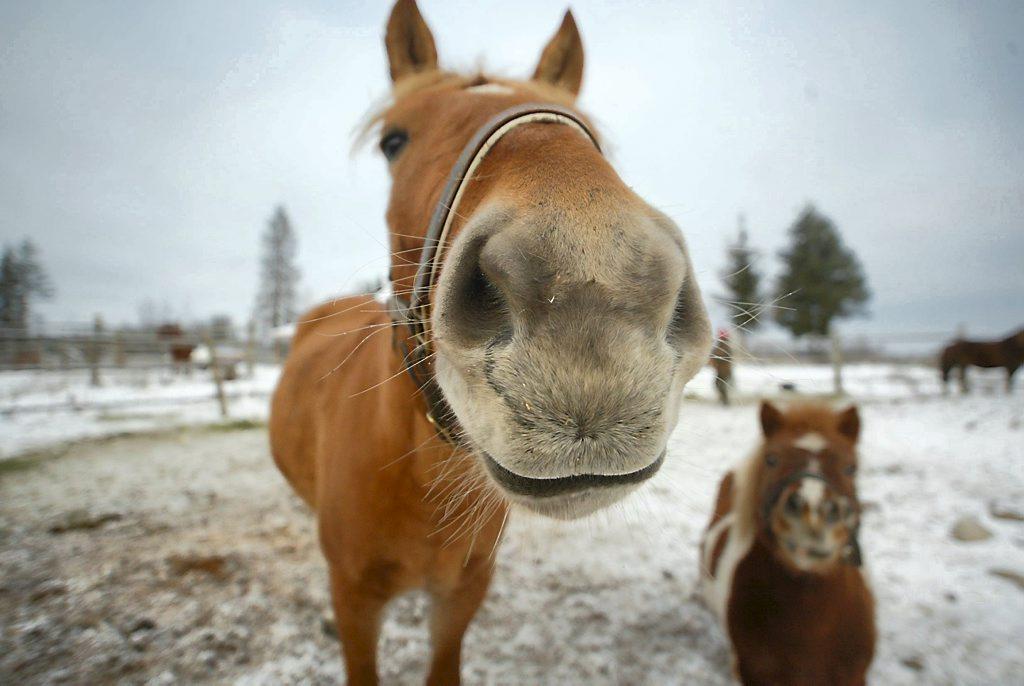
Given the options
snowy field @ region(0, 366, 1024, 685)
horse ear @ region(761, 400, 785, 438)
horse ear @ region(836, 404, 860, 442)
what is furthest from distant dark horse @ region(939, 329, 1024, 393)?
horse ear @ region(761, 400, 785, 438)

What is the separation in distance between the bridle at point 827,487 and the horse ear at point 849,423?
1.74 feet

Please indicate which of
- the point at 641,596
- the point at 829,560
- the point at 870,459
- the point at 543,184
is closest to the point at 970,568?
the point at 829,560

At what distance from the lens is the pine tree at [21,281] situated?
86.5 feet

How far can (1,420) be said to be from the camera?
7402 millimetres

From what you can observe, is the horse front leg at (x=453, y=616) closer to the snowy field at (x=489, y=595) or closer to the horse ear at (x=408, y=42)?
the snowy field at (x=489, y=595)

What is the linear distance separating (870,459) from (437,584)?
6829 mm

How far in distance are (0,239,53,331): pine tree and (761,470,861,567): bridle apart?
35.2 metres

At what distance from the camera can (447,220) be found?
3.52 ft

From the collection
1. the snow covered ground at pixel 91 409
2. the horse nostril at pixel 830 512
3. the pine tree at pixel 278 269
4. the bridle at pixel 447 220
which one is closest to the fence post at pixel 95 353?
the snow covered ground at pixel 91 409

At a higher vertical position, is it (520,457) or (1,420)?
(520,457)

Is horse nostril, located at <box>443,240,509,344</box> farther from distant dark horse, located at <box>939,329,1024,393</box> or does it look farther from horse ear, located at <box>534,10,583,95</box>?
distant dark horse, located at <box>939,329,1024,393</box>

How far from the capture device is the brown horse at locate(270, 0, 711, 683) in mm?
759

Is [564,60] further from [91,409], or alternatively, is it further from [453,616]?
[91,409]

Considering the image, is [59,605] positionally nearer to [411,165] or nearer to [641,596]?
[411,165]
